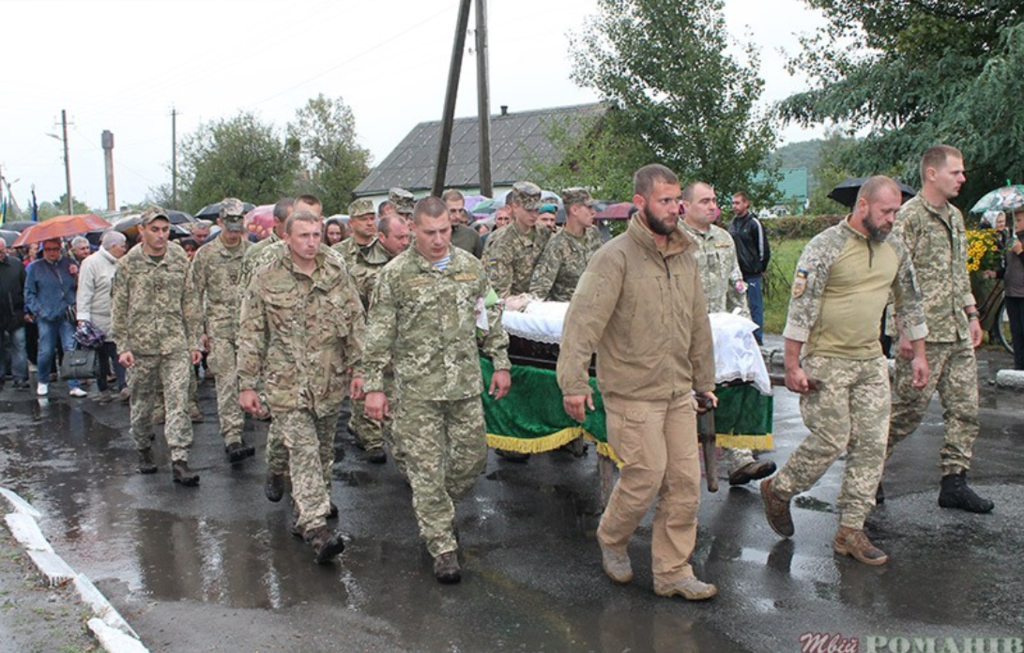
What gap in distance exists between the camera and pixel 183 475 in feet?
26.1

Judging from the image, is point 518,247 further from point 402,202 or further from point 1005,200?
point 1005,200

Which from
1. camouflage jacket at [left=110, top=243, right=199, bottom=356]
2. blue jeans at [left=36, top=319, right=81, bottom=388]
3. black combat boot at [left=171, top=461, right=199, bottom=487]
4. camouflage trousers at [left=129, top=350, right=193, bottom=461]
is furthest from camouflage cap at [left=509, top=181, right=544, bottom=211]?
blue jeans at [left=36, top=319, right=81, bottom=388]

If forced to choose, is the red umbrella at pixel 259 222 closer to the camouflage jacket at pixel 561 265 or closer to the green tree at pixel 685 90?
the green tree at pixel 685 90

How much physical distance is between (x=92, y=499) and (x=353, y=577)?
3.04m

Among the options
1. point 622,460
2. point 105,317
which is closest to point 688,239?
point 622,460

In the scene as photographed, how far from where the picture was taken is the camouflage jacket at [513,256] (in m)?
7.98

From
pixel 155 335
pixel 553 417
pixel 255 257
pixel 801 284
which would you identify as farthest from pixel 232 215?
pixel 801 284

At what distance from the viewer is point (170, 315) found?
8375 millimetres

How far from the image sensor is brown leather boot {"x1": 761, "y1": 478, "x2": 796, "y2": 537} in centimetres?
583

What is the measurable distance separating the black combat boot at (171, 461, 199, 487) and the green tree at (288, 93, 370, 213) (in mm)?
49641

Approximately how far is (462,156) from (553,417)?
4789 cm

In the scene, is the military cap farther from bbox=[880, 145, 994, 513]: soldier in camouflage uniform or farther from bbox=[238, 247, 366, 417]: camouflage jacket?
bbox=[880, 145, 994, 513]: soldier in camouflage uniform

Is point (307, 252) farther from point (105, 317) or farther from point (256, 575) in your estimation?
point (105, 317)

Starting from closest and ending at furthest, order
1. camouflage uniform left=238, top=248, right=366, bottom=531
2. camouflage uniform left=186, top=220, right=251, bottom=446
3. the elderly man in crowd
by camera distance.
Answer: camouflage uniform left=238, top=248, right=366, bottom=531, camouflage uniform left=186, top=220, right=251, bottom=446, the elderly man in crowd
